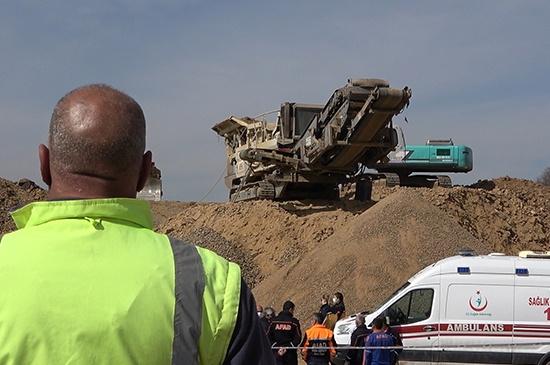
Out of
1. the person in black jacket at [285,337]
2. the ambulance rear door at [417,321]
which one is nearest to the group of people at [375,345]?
the person in black jacket at [285,337]

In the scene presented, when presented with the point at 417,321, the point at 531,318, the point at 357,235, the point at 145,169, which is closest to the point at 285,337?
the point at 417,321

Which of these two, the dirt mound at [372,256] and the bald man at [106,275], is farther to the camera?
the dirt mound at [372,256]

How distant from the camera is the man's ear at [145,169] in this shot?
2480 mm

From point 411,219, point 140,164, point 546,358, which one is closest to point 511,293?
point 546,358

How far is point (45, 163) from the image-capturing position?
2465 mm

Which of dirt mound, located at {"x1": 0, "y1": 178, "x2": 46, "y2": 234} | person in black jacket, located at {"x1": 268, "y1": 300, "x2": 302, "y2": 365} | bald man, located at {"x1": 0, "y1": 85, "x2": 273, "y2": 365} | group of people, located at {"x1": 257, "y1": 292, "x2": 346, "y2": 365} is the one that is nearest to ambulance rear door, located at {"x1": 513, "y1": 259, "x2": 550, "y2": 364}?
group of people, located at {"x1": 257, "y1": 292, "x2": 346, "y2": 365}

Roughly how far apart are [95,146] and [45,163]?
0.67 ft

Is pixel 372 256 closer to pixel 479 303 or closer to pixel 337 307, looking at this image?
pixel 337 307

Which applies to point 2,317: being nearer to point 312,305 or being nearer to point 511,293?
point 511,293

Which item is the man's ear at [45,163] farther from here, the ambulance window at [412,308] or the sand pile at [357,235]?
the sand pile at [357,235]

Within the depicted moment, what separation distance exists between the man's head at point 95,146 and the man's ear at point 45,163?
0.09 ft

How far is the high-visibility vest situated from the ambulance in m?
13.3

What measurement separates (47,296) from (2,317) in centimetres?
11

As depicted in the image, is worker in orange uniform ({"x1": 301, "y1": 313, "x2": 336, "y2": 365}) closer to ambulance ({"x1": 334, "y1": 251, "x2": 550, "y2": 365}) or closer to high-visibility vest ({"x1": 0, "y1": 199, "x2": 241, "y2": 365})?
ambulance ({"x1": 334, "y1": 251, "x2": 550, "y2": 365})
